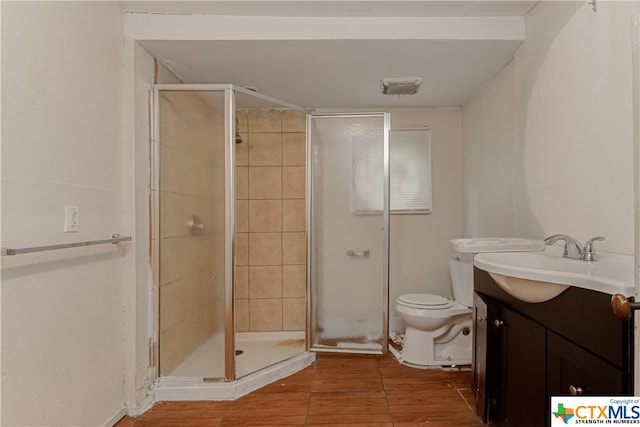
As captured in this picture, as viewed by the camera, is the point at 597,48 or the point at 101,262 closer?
the point at 597,48

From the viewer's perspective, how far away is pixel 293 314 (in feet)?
9.95

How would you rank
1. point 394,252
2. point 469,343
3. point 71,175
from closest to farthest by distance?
1. point 71,175
2. point 469,343
3. point 394,252

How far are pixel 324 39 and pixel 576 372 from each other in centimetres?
183

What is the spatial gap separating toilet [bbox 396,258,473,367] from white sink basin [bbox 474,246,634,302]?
1066mm

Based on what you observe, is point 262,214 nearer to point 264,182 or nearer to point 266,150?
point 264,182

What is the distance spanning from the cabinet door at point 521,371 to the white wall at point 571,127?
44 cm

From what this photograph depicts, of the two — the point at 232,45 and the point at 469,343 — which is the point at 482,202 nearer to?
the point at 469,343

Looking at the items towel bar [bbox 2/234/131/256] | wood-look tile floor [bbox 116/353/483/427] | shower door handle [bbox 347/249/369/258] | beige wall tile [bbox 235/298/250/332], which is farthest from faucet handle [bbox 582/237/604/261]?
beige wall tile [bbox 235/298/250/332]

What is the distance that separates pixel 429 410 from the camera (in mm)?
1872

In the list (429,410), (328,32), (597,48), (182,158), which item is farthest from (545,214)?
(182,158)

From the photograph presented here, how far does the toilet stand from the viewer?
7.82 ft

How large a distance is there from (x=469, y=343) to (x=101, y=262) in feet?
7.90

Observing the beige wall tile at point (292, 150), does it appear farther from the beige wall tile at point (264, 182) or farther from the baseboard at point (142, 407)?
the baseboard at point (142, 407)

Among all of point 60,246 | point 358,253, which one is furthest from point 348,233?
point 60,246
